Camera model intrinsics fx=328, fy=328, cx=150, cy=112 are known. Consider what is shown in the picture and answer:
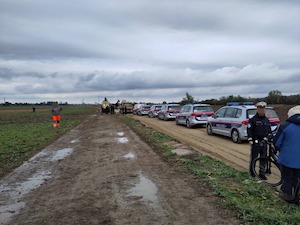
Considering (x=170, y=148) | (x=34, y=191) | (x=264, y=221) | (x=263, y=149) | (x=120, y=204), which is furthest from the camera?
(x=170, y=148)

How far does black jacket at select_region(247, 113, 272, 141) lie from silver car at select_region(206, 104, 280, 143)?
621cm

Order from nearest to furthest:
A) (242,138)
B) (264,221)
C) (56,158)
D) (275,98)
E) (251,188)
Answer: (264,221)
(251,188)
(56,158)
(242,138)
(275,98)

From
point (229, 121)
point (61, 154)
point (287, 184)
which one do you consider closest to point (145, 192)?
point (287, 184)

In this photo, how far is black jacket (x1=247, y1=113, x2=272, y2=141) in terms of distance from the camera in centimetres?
776

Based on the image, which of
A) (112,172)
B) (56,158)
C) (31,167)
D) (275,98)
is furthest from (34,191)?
(275,98)

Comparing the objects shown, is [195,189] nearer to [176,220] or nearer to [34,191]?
[176,220]

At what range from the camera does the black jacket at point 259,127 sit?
306 inches

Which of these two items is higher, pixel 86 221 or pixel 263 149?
pixel 263 149

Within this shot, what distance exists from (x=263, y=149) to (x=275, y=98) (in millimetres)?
33338

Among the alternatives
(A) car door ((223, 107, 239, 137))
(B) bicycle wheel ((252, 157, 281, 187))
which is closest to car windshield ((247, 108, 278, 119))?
(A) car door ((223, 107, 239, 137))

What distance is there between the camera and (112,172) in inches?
343

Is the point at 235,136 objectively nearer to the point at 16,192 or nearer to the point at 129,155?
the point at 129,155

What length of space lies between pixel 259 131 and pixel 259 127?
0.10 meters

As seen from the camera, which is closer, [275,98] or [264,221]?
[264,221]
